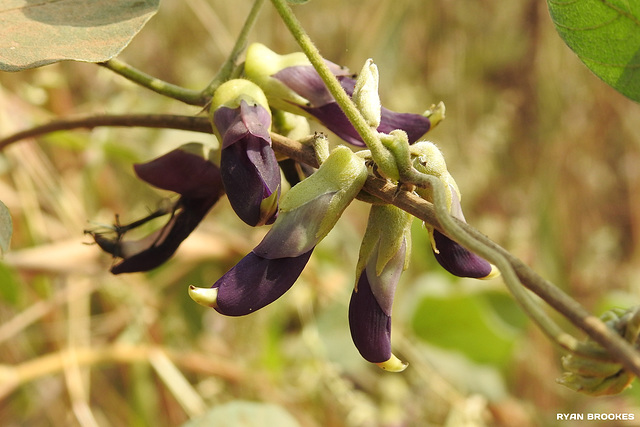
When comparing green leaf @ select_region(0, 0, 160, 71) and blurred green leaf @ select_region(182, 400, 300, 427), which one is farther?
blurred green leaf @ select_region(182, 400, 300, 427)

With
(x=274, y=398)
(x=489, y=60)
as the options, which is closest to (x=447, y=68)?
(x=489, y=60)

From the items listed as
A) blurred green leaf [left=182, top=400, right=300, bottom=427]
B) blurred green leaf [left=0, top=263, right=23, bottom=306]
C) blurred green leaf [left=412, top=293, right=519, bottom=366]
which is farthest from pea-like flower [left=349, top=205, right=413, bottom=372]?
blurred green leaf [left=412, top=293, right=519, bottom=366]

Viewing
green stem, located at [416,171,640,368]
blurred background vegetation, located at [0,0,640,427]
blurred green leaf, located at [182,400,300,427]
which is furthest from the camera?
blurred background vegetation, located at [0,0,640,427]

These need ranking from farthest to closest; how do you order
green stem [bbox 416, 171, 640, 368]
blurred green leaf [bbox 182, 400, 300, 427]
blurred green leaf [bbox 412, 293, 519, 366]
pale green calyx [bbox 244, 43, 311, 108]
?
blurred green leaf [bbox 412, 293, 519, 366]
blurred green leaf [bbox 182, 400, 300, 427]
pale green calyx [bbox 244, 43, 311, 108]
green stem [bbox 416, 171, 640, 368]

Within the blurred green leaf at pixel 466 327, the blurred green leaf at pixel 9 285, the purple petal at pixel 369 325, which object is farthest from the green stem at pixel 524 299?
the blurred green leaf at pixel 466 327

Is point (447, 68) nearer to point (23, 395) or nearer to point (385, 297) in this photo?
point (23, 395)

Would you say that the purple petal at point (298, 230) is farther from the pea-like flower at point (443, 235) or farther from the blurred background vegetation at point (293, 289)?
the blurred background vegetation at point (293, 289)

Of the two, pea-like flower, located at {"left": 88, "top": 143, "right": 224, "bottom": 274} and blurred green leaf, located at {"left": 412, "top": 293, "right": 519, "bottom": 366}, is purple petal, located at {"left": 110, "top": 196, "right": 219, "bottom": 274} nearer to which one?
pea-like flower, located at {"left": 88, "top": 143, "right": 224, "bottom": 274}

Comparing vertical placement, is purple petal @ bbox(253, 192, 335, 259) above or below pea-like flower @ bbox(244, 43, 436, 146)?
below
